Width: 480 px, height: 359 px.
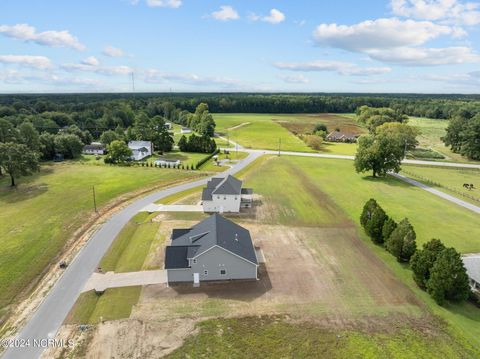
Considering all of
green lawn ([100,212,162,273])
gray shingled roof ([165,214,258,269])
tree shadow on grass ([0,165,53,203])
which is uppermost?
gray shingled roof ([165,214,258,269])

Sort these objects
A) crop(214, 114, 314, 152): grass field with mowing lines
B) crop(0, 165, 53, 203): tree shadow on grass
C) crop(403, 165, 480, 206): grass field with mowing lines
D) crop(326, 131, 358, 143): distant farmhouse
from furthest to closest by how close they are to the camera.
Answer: crop(326, 131, 358, 143): distant farmhouse < crop(214, 114, 314, 152): grass field with mowing lines < crop(403, 165, 480, 206): grass field with mowing lines < crop(0, 165, 53, 203): tree shadow on grass

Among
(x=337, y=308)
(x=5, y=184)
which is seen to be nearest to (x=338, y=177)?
(x=337, y=308)

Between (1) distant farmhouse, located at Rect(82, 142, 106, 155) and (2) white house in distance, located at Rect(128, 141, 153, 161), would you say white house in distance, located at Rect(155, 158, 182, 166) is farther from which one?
(1) distant farmhouse, located at Rect(82, 142, 106, 155)

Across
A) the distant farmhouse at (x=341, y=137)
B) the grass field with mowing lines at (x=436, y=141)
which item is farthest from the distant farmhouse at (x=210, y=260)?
the distant farmhouse at (x=341, y=137)

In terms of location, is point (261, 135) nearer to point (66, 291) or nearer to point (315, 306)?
point (315, 306)

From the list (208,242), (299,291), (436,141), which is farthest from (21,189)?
(436,141)

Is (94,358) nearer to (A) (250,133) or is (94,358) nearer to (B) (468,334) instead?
(B) (468,334)

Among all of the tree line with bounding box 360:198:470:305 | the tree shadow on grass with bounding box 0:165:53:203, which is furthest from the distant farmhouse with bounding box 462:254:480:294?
the tree shadow on grass with bounding box 0:165:53:203
